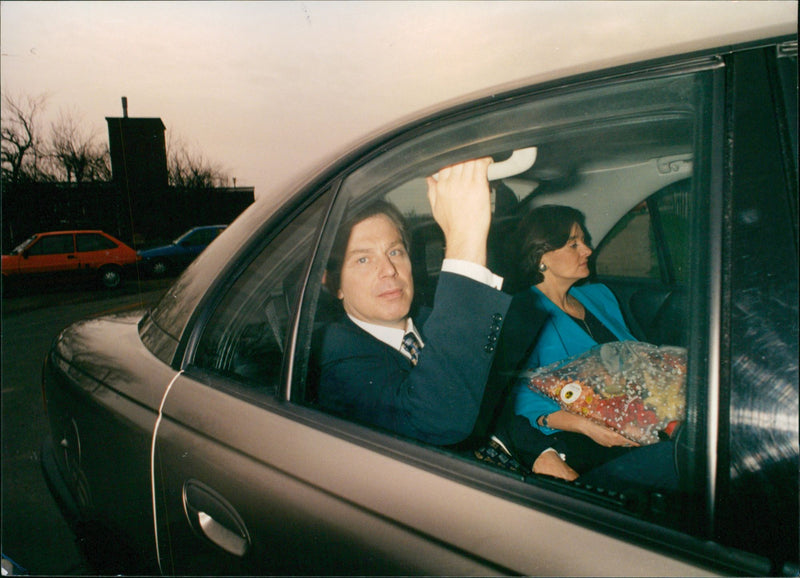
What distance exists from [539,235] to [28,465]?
356 cm

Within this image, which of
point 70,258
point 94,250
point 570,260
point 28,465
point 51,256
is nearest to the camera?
point 570,260

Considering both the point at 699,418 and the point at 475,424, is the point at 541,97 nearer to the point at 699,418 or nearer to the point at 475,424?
the point at 699,418

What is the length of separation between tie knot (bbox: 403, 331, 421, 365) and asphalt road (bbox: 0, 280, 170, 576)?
1.25 metres

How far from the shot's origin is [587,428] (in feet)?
5.51

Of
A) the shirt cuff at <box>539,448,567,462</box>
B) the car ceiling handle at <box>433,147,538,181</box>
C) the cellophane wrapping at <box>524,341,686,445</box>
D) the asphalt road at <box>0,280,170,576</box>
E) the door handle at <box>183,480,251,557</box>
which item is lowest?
the asphalt road at <box>0,280,170,576</box>

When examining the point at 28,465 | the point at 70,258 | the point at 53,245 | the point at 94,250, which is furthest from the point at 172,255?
the point at 28,465

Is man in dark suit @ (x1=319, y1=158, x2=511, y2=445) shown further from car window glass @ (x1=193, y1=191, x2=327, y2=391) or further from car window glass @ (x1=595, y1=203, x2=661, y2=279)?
car window glass @ (x1=595, y1=203, x2=661, y2=279)

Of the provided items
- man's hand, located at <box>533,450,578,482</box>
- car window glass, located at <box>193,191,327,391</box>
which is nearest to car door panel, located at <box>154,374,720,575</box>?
car window glass, located at <box>193,191,327,391</box>

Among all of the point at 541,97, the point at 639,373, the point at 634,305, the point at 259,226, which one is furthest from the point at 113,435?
the point at 634,305

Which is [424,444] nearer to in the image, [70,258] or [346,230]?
[346,230]

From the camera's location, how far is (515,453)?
1.50 m

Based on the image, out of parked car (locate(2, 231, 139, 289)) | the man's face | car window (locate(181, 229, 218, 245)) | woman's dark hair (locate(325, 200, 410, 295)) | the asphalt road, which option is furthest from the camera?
car window (locate(181, 229, 218, 245))

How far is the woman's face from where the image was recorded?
2.27 m

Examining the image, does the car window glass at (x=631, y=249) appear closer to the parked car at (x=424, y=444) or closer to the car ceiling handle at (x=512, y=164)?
the parked car at (x=424, y=444)
